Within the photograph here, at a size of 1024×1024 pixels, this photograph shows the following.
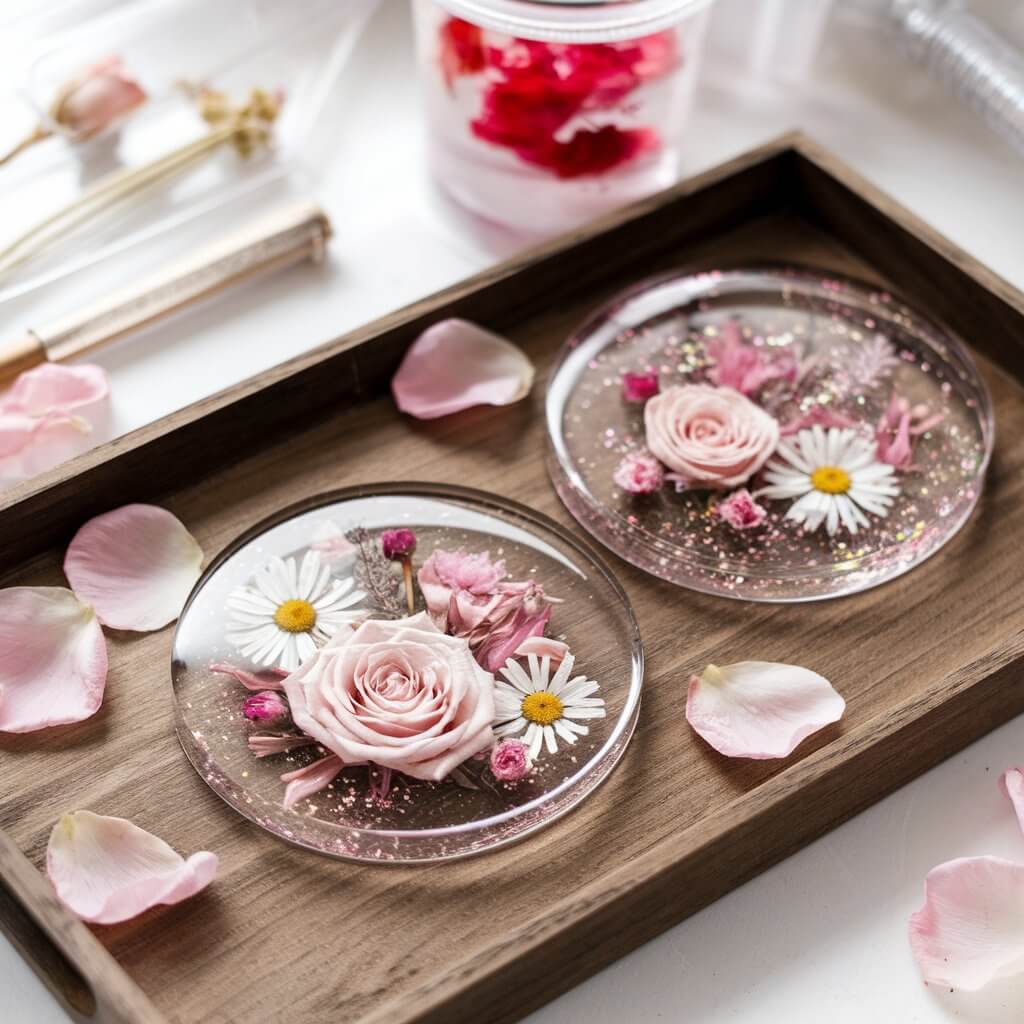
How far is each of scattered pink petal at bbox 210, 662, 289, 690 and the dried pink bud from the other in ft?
0.24

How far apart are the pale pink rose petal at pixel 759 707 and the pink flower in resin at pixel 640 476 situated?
0.33ft

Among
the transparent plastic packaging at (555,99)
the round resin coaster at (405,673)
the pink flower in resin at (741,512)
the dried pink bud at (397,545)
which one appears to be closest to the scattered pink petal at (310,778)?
the round resin coaster at (405,673)

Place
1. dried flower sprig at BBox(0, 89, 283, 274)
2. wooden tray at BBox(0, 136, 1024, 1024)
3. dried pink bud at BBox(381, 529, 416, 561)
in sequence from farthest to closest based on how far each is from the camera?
1. dried flower sprig at BBox(0, 89, 283, 274)
2. dried pink bud at BBox(381, 529, 416, 561)
3. wooden tray at BBox(0, 136, 1024, 1024)

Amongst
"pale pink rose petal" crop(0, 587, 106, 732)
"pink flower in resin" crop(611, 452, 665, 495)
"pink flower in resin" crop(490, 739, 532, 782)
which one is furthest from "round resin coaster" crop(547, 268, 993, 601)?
"pale pink rose petal" crop(0, 587, 106, 732)

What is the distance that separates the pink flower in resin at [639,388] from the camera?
724mm

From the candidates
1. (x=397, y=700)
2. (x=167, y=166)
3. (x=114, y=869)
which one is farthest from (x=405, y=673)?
(x=167, y=166)

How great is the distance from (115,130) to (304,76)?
0.12m

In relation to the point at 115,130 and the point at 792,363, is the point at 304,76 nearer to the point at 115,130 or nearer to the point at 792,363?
the point at 115,130

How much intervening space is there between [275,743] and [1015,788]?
30 centimetres

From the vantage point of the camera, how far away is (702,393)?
→ 2.33ft

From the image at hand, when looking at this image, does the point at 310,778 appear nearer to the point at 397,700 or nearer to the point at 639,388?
the point at 397,700

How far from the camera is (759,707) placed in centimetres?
61

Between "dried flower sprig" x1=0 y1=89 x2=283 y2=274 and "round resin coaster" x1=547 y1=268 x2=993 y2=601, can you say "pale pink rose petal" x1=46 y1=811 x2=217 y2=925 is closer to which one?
"round resin coaster" x1=547 y1=268 x2=993 y2=601

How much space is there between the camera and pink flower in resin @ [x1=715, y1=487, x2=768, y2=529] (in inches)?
26.5
